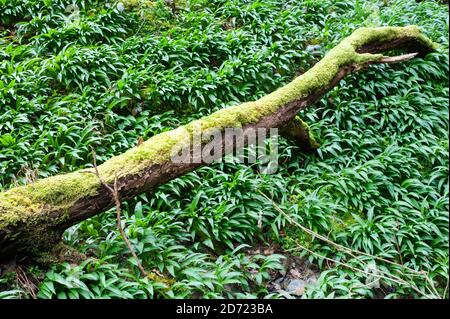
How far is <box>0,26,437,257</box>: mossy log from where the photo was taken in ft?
11.0

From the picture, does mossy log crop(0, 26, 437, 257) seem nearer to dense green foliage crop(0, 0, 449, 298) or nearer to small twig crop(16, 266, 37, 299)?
small twig crop(16, 266, 37, 299)

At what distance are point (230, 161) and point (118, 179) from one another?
1914mm

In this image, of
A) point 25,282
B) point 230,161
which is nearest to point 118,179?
point 25,282

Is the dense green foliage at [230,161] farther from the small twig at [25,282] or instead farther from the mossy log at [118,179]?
the mossy log at [118,179]

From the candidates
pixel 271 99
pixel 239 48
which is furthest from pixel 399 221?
pixel 239 48

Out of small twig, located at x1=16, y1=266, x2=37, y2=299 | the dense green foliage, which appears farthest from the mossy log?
the dense green foliage

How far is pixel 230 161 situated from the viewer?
534cm

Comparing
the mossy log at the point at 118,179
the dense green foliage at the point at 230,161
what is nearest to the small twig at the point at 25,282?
the dense green foliage at the point at 230,161

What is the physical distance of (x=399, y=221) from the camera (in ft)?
15.6

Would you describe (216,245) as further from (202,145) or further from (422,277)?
(422,277)

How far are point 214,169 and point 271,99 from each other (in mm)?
1154

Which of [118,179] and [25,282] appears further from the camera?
[118,179]

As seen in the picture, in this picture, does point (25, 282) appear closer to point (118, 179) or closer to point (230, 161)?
point (118, 179)

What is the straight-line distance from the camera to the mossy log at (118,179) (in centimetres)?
334
